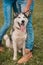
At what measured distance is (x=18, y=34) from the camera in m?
4.49

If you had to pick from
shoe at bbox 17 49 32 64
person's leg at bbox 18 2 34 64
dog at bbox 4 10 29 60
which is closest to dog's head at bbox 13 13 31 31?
dog at bbox 4 10 29 60

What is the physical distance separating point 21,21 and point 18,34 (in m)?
0.27

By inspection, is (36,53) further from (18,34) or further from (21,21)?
(21,21)

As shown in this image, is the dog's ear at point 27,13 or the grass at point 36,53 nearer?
the dog's ear at point 27,13

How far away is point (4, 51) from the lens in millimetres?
4945

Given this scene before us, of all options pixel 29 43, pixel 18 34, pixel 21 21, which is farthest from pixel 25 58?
pixel 21 21

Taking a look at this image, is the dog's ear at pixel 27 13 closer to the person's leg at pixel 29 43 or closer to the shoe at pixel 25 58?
the person's leg at pixel 29 43

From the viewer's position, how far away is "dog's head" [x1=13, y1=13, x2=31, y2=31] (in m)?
4.32

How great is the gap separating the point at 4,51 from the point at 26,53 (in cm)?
42

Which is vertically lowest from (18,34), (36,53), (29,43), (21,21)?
(36,53)

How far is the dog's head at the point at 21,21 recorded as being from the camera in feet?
14.2

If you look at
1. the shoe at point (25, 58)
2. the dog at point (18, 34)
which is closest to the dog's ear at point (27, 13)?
the dog at point (18, 34)

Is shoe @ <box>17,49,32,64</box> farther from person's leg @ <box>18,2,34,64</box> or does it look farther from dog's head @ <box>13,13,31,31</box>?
dog's head @ <box>13,13,31,31</box>

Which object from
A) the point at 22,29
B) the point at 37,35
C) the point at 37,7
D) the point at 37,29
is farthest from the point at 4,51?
the point at 37,7
